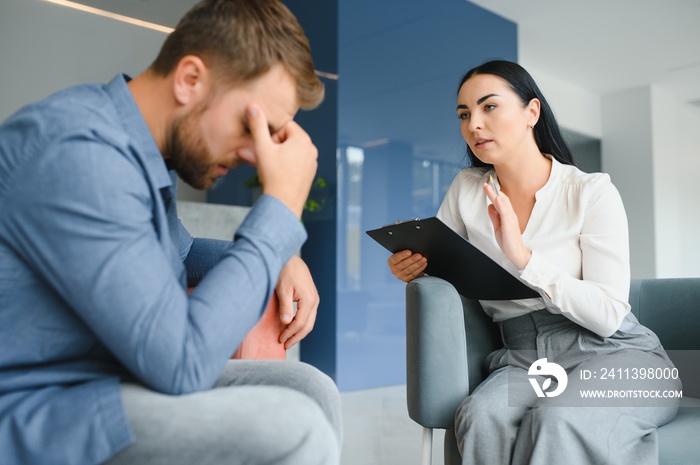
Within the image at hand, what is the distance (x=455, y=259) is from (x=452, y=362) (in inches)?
10.2

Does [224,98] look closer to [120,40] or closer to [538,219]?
[538,219]

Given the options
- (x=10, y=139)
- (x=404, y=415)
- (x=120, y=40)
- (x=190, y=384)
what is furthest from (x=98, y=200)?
(x=120, y=40)

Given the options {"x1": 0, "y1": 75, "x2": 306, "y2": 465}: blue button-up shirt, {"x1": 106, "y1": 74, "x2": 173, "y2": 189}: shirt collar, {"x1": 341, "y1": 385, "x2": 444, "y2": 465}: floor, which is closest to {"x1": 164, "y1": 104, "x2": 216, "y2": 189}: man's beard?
{"x1": 106, "y1": 74, "x2": 173, "y2": 189}: shirt collar

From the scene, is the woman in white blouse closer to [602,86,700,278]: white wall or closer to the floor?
the floor

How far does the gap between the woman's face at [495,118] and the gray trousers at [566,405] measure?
19.7 inches

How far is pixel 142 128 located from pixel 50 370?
372mm

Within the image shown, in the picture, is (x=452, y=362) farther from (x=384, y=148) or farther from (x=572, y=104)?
(x=572, y=104)

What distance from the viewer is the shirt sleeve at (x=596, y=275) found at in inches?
58.6

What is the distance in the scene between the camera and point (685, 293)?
6.07 ft

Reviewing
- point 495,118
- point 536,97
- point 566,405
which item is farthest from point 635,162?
point 566,405

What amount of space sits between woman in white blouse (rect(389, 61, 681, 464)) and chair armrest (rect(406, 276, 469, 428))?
2.6 inches

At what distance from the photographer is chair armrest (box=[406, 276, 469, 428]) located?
1521mm

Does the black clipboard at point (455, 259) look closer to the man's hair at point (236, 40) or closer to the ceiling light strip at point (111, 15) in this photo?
the man's hair at point (236, 40)

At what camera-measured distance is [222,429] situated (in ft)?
2.46
